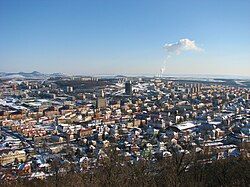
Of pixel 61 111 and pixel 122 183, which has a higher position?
pixel 122 183

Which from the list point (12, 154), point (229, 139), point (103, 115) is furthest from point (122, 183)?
point (103, 115)

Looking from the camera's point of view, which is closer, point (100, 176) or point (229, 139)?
point (100, 176)

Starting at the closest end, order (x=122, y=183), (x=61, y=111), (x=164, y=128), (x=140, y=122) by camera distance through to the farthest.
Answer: (x=122, y=183)
(x=164, y=128)
(x=140, y=122)
(x=61, y=111)

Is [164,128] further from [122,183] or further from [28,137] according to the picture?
[122,183]

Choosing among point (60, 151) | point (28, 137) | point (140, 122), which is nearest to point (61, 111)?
point (140, 122)

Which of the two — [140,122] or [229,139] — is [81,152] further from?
[140,122]

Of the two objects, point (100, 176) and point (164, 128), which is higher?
point (100, 176)

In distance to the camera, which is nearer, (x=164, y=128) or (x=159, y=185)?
(x=159, y=185)

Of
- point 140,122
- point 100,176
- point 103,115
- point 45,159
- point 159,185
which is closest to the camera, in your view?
point 159,185

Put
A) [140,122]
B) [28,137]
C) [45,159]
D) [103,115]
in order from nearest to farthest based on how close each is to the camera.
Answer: [45,159]
[28,137]
[140,122]
[103,115]
